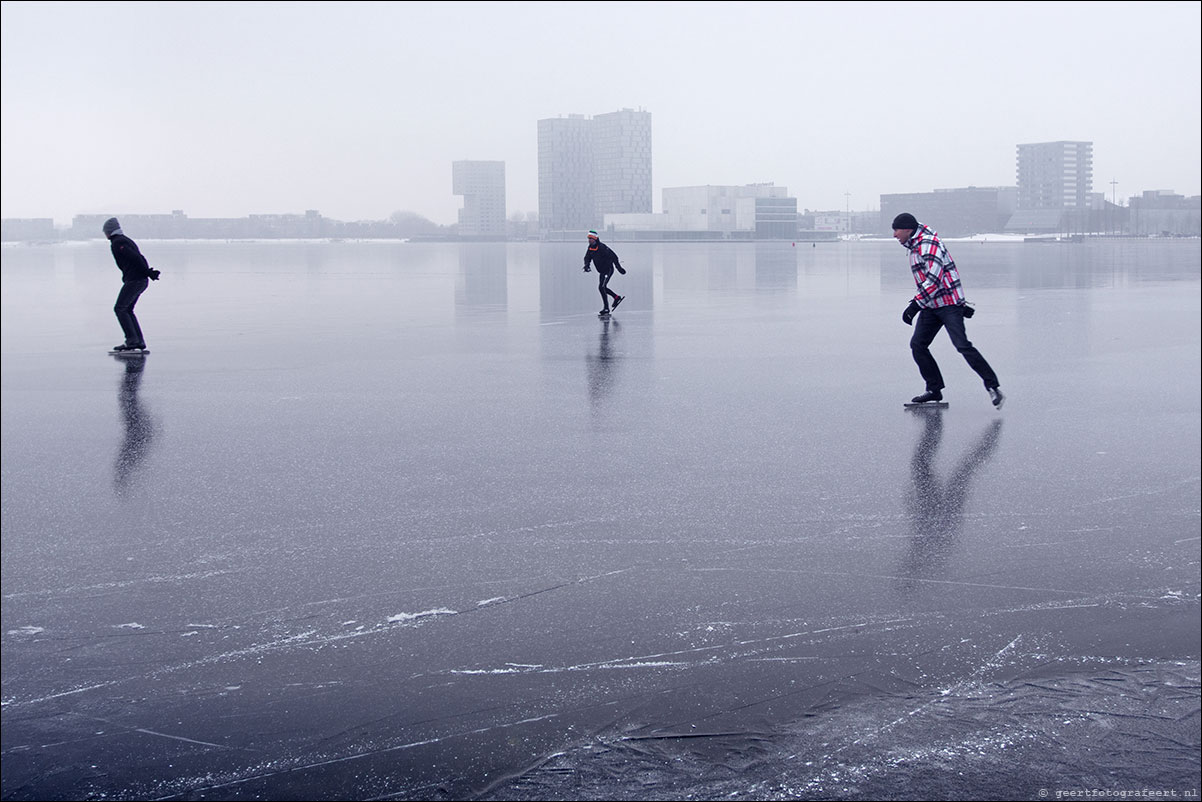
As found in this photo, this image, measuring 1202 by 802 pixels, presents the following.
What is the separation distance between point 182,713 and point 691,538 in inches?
105

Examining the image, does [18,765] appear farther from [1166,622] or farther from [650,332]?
[650,332]

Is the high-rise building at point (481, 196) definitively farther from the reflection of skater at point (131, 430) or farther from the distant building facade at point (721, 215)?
the reflection of skater at point (131, 430)

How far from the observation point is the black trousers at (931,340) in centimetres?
975

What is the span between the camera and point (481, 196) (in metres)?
165

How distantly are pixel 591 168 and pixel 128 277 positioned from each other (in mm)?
161820

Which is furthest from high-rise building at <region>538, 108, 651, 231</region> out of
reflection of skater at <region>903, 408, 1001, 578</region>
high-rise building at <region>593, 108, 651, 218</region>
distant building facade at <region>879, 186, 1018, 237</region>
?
reflection of skater at <region>903, 408, 1001, 578</region>

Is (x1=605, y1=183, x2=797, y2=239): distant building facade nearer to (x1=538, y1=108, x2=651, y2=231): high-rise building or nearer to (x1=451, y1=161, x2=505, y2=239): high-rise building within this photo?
(x1=538, y1=108, x2=651, y2=231): high-rise building

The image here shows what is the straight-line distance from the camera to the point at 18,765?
3.39 meters

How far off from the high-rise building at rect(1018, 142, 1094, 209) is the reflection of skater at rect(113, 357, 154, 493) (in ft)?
30.4

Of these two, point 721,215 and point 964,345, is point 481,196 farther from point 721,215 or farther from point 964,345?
point 964,345

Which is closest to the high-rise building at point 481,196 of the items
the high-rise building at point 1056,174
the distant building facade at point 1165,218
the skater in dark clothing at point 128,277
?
the high-rise building at point 1056,174

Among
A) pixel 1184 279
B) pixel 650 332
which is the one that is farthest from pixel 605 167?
pixel 650 332

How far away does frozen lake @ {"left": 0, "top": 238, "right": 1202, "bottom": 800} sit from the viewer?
338 cm

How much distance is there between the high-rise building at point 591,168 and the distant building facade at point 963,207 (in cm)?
13172
